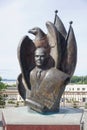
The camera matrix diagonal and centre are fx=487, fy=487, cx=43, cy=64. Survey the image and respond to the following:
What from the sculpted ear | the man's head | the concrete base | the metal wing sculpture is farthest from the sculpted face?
the concrete base

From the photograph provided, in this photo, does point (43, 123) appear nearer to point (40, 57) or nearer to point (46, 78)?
point (46, 78)

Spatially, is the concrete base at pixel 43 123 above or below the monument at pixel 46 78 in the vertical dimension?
below

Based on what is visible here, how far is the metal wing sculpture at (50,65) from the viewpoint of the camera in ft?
42.2

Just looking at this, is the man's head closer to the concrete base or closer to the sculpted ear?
the sculpted ear

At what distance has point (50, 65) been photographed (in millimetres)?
13148

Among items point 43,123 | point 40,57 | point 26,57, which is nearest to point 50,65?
point 40,57

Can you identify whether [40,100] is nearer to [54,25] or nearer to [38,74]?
[38,74]

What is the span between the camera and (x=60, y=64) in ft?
43.1

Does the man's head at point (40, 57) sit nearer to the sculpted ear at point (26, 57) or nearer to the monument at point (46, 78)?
the monument at point (46, 78)

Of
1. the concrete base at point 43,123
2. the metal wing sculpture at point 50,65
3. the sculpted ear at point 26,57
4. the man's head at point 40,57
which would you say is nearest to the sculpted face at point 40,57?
the man's head at point 40,57

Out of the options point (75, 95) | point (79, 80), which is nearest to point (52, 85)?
point (75, 95)

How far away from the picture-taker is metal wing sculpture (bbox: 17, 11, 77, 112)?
1285 cm

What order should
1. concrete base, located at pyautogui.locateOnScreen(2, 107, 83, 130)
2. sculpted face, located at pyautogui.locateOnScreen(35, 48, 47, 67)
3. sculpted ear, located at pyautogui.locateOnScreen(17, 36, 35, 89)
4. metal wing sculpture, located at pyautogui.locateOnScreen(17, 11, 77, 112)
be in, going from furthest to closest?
sculpted ear, located at pyautogui.locateOnScreen(17, 36, 35, 89) < sculpted face, located at pyautogui.locateOnScreen(35, 48, 47, 67) < metal wing sculpture, located at pyautogui.locateOnScreen(17, 11, 77, 112) < concrete base, located at pyautogui.locateOnScreen(2, 107, 83, 130)

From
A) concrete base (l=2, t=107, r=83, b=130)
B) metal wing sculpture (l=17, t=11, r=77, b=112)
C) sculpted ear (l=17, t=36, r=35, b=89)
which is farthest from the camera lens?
sculpted ear (l=17, t=36, r=35, b=89)
